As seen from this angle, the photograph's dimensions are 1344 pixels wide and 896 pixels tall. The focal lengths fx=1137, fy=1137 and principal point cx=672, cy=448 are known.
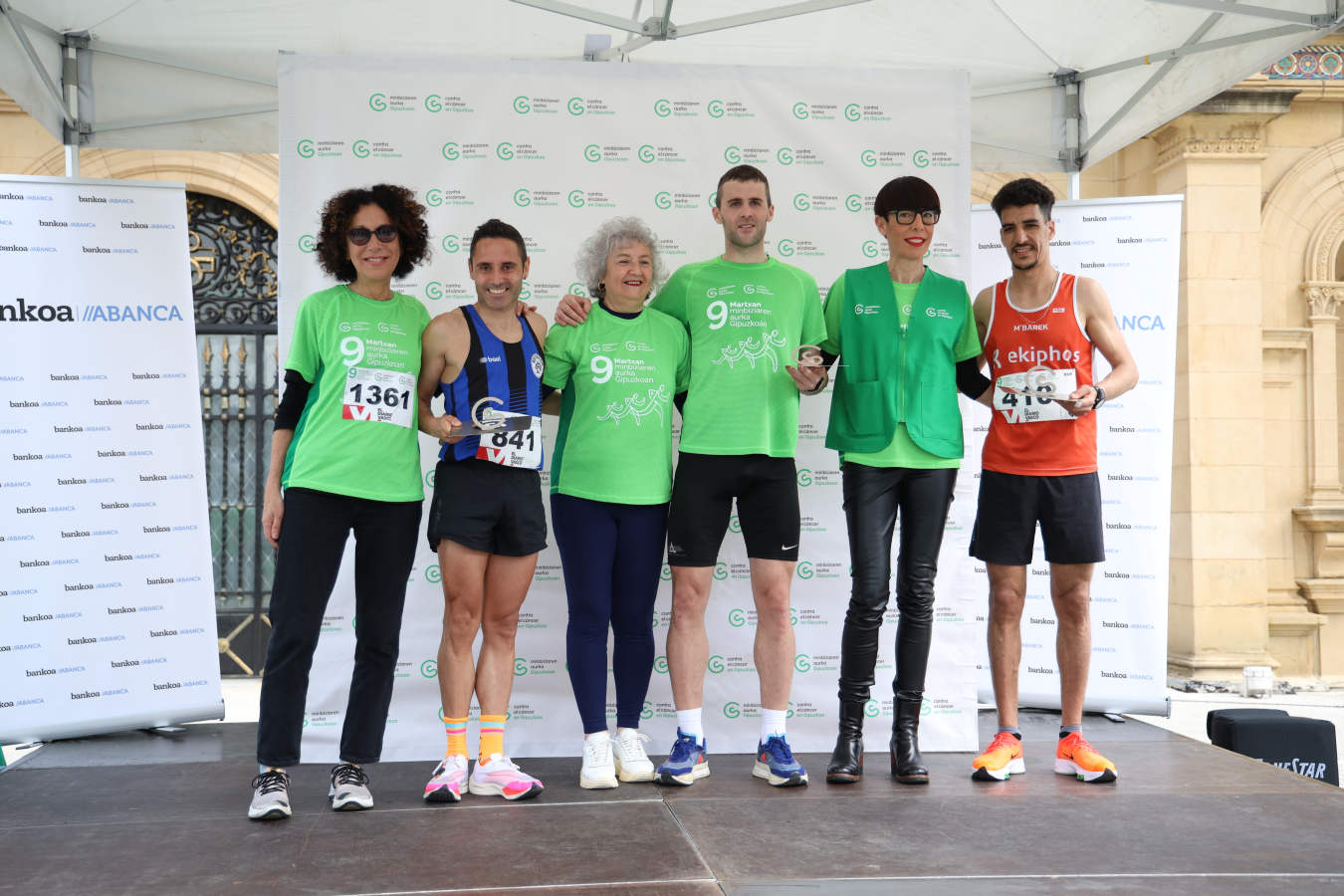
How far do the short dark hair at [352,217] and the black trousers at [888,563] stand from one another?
1.46m

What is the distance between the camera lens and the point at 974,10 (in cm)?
447

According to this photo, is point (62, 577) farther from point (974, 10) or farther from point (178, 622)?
point (974, 10)

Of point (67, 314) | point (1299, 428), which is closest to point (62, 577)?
point (67, 314)

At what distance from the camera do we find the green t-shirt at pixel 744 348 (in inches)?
131

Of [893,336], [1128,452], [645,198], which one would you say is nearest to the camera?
[893,336]

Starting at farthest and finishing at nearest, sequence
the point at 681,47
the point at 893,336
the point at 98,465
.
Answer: the point at 681,47, the point at 98,465, the point at 893,336

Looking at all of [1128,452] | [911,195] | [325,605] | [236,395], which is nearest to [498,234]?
[325,605]

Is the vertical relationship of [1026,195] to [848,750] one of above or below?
above

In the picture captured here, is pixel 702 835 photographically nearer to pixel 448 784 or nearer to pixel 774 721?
pixel 774 721

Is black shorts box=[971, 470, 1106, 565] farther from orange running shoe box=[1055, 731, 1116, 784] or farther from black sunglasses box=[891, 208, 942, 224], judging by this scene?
black sunglasses box=[891, 208, 942, 224]

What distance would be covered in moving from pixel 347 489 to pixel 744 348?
121 cm

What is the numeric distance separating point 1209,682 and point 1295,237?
10.0 ft

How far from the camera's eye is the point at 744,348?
133 inches

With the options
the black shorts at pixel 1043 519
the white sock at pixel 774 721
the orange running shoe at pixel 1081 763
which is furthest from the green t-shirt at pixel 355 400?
the orange running shoe at pixel 1081 763
